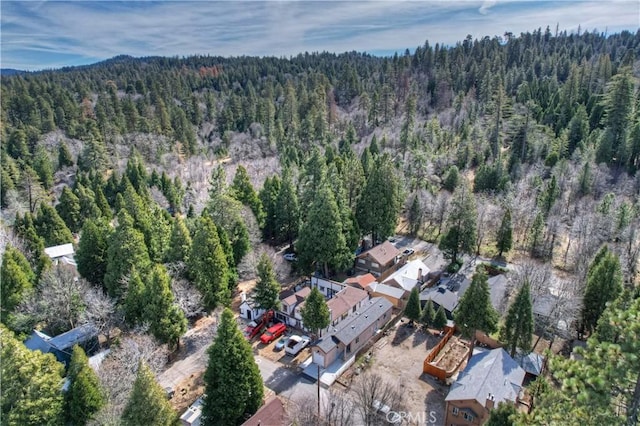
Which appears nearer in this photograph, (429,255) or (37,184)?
(429,255)

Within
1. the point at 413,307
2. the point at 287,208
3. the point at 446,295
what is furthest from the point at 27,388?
the point at 446,295

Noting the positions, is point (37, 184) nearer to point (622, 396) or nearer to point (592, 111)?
point (622, 396)

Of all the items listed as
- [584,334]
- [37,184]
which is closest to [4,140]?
[37,184]

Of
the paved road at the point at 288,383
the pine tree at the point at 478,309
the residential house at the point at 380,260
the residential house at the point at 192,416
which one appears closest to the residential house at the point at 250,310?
the paved road at the point at 288,383

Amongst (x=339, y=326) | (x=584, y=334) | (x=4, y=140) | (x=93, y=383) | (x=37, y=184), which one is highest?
(x=4, y=140)

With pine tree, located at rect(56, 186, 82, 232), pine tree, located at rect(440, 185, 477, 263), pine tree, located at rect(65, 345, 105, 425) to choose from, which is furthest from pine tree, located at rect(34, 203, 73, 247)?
pine tree, located at rect(440, 185, 477, 263)

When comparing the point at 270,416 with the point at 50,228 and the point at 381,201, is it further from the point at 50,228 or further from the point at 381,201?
the point at 50,228
